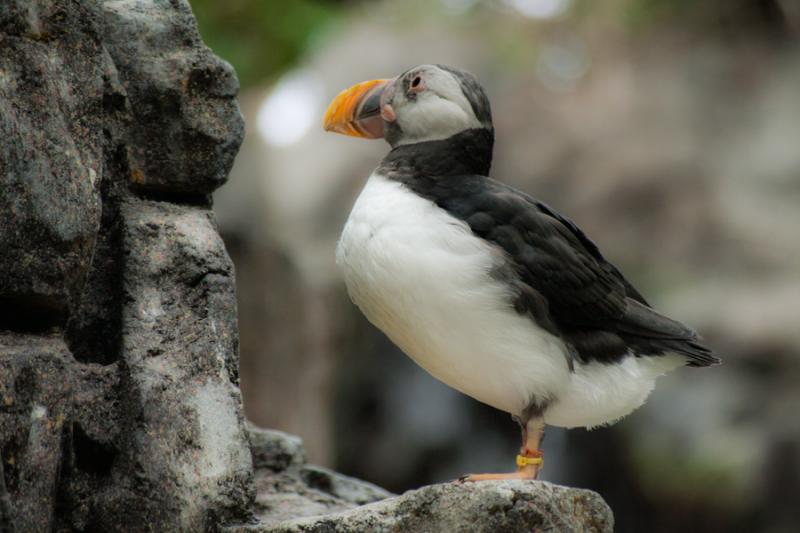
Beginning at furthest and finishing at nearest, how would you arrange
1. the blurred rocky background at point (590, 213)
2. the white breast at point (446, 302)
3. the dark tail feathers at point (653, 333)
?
the blurred rocky background at point (590, 213) < the dark tail feathers at point (653, 333) < the white breast at point (446, 302)

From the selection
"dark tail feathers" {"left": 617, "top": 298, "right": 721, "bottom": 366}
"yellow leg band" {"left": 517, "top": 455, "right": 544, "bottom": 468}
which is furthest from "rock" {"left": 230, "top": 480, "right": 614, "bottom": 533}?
"dark tail feathers" {"left": 617, "top": 298, "right": 721, "bottom": 366}

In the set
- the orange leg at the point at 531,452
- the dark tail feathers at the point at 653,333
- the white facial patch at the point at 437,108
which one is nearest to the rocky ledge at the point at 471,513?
the orange leg at the point at 531,452

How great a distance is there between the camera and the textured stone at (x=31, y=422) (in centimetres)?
216

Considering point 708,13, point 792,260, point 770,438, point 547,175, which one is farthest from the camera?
point 708,13

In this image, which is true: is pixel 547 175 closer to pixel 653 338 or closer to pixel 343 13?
pixel 343 13

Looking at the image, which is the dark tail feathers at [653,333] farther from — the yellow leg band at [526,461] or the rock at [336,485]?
the rock at [336,485]

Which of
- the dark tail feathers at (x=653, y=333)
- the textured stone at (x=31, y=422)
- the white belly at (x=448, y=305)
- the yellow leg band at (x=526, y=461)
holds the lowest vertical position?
the textured stone at (x=31, y=422)

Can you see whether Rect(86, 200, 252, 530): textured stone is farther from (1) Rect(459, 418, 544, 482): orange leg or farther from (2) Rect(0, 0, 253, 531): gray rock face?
(1) Rect(459, 418, 544, 482): orange leg

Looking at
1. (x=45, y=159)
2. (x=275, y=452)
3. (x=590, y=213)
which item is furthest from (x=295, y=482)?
(x=590, y=213)

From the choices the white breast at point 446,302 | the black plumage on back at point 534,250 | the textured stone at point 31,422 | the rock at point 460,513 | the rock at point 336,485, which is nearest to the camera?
the textured stone at point 31,422

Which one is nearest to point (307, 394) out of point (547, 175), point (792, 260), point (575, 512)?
point (547, 175)

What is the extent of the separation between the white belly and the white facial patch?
188 mm

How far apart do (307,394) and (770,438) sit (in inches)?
98.2

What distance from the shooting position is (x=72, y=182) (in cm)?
233
